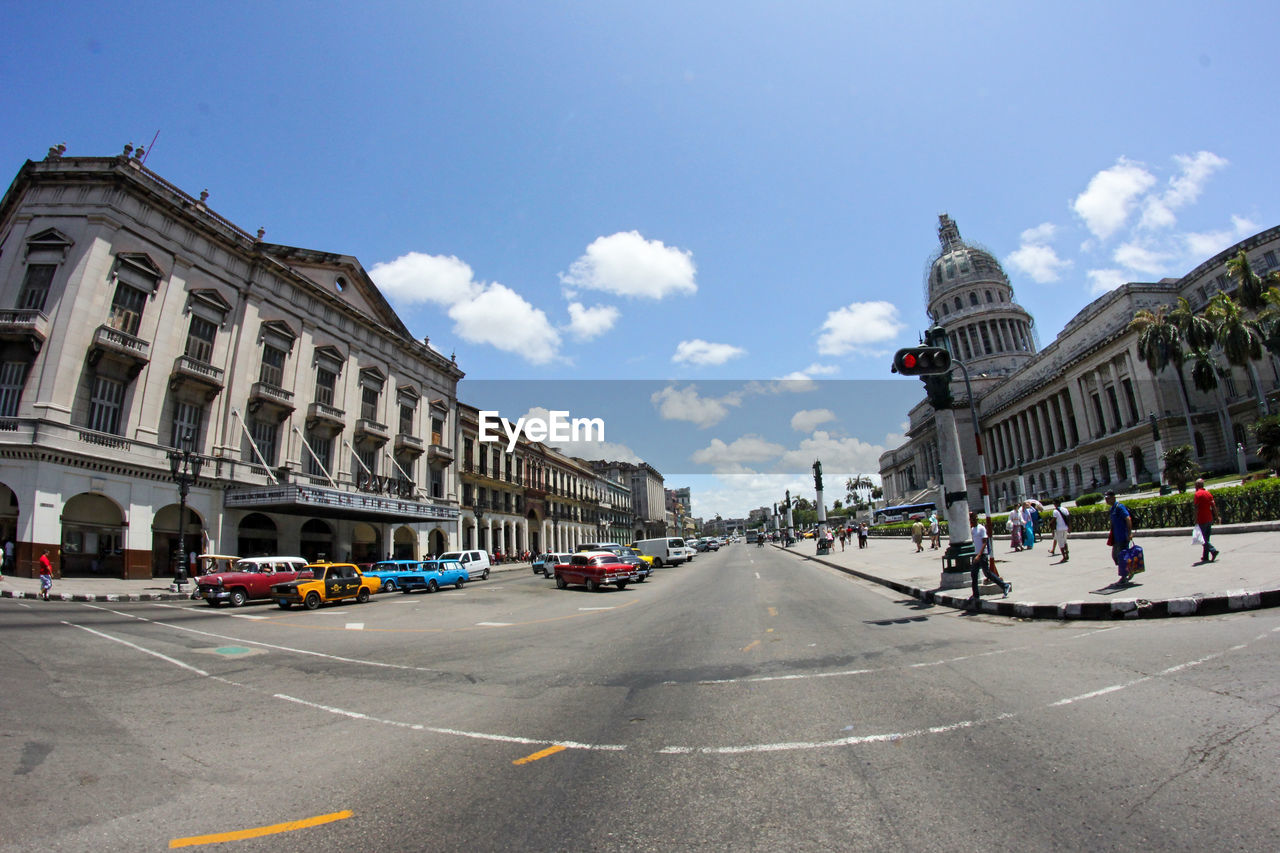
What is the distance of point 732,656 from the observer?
890 centimetres

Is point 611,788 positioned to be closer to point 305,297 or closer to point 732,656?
point 732,656

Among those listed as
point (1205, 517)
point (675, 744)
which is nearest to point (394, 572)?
point (675, 744)

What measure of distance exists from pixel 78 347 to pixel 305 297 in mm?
14624

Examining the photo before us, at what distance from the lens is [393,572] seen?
2973 centimetres

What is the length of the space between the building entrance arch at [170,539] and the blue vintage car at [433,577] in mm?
9981

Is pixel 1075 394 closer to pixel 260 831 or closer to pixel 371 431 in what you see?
pixel 371 431

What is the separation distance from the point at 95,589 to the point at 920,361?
2899 centimetres

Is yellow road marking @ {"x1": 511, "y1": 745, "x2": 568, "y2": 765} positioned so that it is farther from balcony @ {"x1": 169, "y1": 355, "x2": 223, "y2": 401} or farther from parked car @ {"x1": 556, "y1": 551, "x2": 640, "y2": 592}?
balcony @ {"x1": 169, "y1": 355, "x2": 223, "y2": 401}

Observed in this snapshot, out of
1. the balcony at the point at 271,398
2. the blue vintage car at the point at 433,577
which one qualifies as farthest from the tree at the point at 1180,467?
the balcony at the point at 271,398

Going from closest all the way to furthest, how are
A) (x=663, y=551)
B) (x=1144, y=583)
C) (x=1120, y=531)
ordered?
(x=1144, y=583) < (x=1120, y=531) < (x=663, y=551)

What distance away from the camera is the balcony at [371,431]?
41.3 metres

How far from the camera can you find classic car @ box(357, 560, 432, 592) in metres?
29.4

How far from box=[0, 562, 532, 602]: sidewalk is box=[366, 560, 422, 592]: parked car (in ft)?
25.0

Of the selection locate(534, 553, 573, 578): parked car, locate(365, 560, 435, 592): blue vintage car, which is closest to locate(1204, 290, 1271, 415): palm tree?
locate(534, 553, 573, 578): parked car
